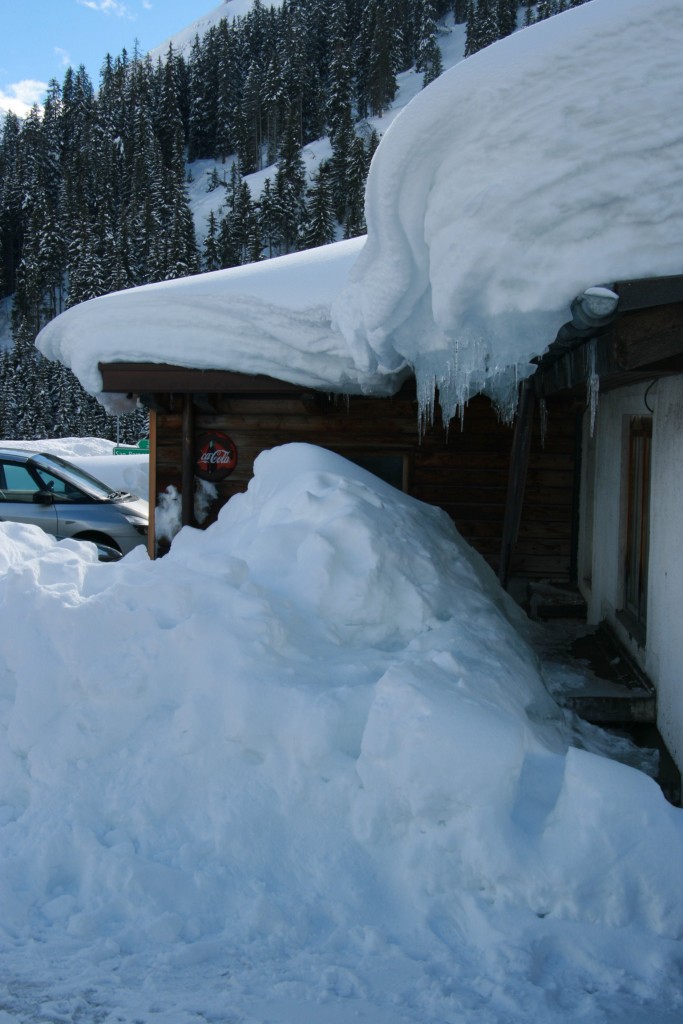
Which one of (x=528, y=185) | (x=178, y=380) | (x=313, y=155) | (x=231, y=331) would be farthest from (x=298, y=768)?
(x=313, y=155)

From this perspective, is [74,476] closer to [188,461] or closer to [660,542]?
[188,461]

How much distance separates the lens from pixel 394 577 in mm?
3922

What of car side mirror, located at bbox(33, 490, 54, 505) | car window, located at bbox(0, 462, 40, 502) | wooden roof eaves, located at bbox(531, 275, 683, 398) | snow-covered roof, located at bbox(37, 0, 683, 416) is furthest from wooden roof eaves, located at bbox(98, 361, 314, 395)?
car window, located at bbox(0, 462, 40, 502)

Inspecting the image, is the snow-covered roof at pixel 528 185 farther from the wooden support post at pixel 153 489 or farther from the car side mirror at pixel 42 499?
the car side mirror at pixel 42 499

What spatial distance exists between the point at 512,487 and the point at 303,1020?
4354 mm

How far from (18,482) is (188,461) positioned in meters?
3.72

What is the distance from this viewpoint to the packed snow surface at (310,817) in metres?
2.43

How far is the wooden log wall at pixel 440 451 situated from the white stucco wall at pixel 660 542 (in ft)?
4.85

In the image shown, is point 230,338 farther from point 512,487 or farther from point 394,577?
point 394,577

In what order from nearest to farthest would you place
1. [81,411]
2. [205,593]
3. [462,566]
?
[205,593] → [462,566] → [81,411]

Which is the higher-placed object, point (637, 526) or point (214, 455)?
point (214, 455)

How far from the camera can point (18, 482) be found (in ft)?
32.8

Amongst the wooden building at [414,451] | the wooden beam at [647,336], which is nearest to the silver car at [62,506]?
the wooden building at [414,451]

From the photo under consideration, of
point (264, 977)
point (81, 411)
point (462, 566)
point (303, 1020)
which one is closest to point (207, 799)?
point (264, 977)
